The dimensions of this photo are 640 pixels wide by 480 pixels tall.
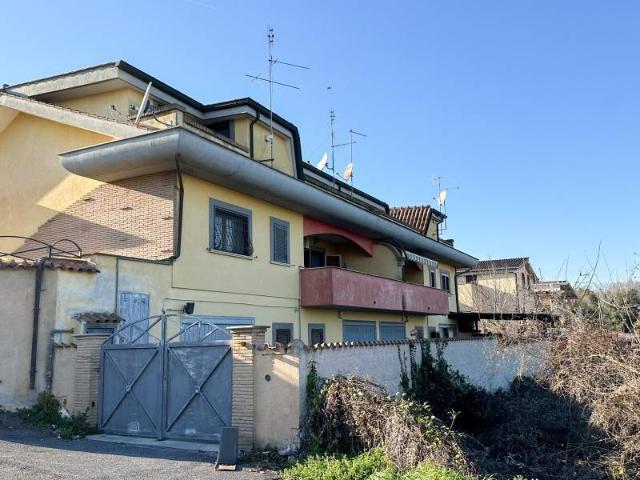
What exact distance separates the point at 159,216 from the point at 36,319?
384 centimetres

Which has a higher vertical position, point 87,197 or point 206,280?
point 87,197

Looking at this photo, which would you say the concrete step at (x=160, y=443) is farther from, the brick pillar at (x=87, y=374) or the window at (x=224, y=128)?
the window at (x=224, y=128)

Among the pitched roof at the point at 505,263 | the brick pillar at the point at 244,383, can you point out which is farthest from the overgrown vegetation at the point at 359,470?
the pitched roof at the point at 505,263

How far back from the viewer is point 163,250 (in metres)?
14.0

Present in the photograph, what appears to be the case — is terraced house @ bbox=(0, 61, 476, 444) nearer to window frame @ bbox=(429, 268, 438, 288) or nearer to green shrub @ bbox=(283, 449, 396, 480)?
green shrub @ bbox=(283, 449, 396, 480)

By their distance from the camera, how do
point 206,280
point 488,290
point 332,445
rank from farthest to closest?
point 488,290 < point 206,280 < point 332,445

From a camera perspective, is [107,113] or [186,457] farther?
[107,113]

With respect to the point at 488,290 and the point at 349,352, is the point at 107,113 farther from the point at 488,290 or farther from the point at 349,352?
the point at 488,290

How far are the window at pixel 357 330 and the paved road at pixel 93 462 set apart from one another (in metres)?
12.0

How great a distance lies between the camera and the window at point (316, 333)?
61.8ft

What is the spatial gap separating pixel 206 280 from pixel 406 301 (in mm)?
10889

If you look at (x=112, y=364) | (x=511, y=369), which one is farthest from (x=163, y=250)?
(x=511, y=369)

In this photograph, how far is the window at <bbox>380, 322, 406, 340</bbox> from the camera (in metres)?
24.1

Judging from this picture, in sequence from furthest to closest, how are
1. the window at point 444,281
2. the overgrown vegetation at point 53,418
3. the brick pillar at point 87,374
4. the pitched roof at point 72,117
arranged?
the window at point 444,281
the pitched roof at point 72,117
the brick pillar at point 87,374
the overgrown vegetation at point 53,418
